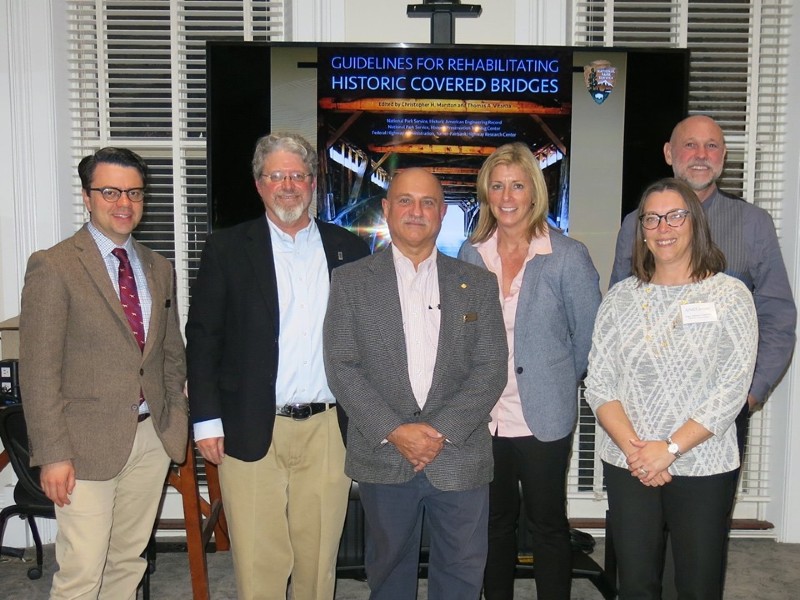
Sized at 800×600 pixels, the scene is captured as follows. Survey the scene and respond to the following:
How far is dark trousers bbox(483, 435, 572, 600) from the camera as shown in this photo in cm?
238

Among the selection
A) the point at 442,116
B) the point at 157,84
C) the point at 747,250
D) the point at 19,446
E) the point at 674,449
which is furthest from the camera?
the point at 157,84

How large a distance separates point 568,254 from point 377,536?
109 cm

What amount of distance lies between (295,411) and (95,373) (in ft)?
1.98

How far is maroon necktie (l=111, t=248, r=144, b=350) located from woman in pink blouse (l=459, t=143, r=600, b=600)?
1116 mm

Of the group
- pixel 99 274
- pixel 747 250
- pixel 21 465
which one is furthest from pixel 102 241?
pixel 747 250


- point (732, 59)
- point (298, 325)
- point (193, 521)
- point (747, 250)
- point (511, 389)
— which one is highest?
point (732, 59)

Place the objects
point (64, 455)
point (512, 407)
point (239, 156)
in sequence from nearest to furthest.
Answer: point (64, 455), point (512, 407), point (239, 156)

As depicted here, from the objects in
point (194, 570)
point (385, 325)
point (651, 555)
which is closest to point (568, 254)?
point (385, 325)

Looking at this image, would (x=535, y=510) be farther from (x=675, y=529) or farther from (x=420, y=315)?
(x=420, y=315)

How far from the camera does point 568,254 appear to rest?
2408 millimetres

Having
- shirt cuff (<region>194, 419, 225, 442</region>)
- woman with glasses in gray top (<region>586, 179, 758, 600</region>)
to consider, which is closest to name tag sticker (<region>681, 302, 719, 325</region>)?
woman with glasses in gray top (<region>586, 179, 758, 600</region>)

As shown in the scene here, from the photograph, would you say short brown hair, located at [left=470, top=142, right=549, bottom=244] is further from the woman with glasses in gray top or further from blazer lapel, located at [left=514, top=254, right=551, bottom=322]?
the woman with glasses in gray top

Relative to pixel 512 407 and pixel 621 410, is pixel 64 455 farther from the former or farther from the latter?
pixel 621 410

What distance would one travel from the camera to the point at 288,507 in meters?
2.41
